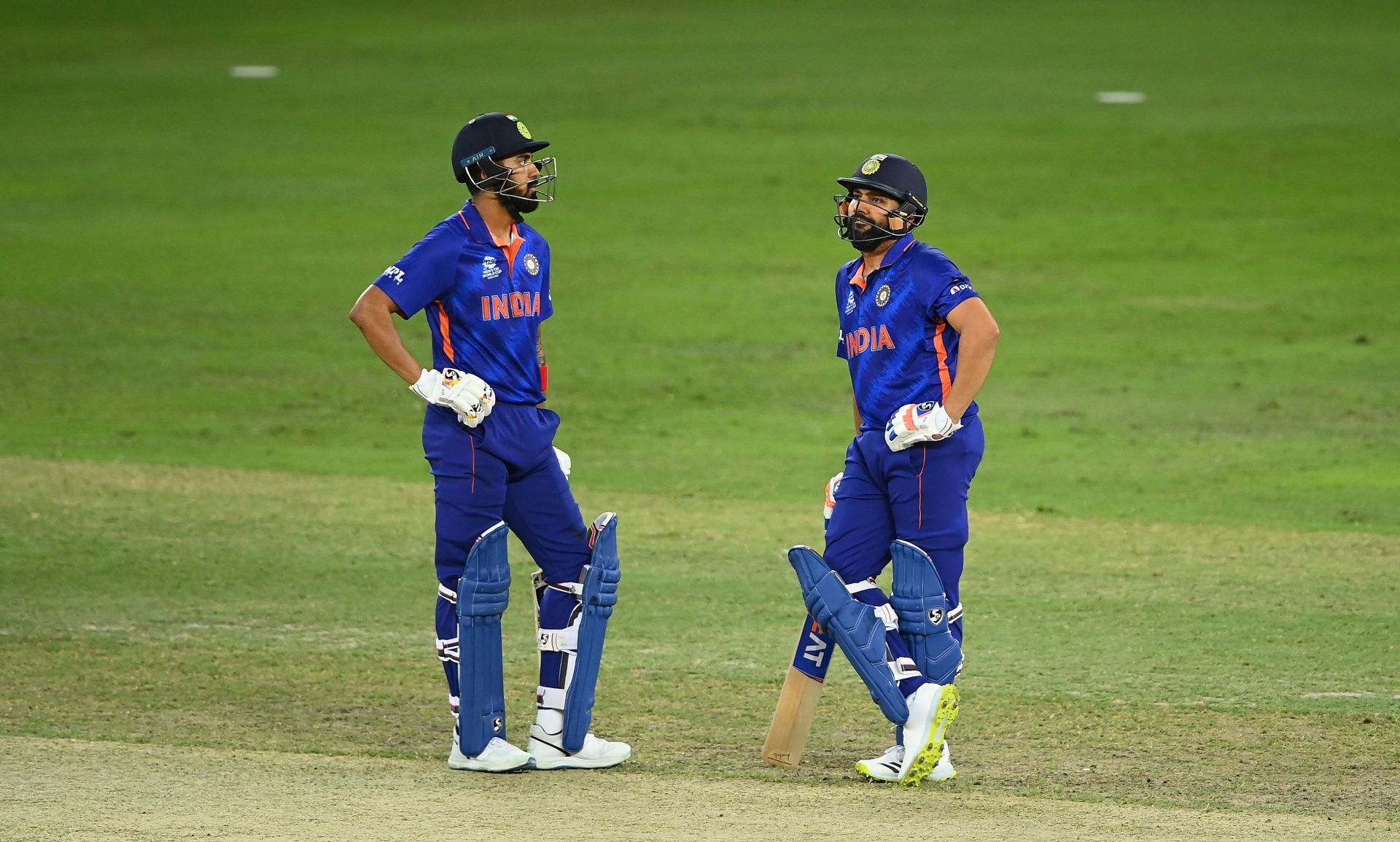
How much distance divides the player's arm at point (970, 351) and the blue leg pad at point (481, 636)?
5.01 ft

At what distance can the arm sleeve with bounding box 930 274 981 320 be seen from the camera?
6.32 m

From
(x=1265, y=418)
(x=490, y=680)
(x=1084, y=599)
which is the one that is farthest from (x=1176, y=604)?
(x=1265, y=418)

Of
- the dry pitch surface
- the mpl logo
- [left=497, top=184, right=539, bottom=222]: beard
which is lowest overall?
the dry pitch surface

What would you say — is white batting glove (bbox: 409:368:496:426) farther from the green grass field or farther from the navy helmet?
the green grass field

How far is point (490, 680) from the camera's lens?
640 centimetres

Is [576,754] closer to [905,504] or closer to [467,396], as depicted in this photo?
[467,396]

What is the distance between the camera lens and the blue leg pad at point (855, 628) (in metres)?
6.29

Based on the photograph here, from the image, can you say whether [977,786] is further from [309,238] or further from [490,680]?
[309,238]

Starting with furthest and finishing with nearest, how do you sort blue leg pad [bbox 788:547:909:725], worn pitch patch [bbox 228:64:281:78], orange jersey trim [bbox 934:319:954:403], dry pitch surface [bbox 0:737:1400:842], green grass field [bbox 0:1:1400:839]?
worn pitch patch [bbox 228:64:281:78]
green grass field [bbox 0:1:1400:839]
orange jersey trim [bbox 934:319:954:403]
blue leg pad [bbox 788:547:909:725]
dry pitch surface [bbox 0:737:1400:842]

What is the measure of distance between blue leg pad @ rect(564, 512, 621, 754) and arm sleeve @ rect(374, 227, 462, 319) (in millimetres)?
932

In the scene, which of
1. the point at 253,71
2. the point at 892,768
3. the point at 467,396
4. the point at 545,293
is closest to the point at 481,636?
the point at 467,396

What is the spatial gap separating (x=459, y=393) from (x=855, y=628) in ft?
4.83

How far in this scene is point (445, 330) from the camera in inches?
255

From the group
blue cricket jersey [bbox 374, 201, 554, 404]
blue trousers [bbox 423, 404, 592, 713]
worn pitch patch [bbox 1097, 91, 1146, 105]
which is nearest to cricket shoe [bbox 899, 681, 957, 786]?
blue trousers [bbox 423, 404, 592, 713]
